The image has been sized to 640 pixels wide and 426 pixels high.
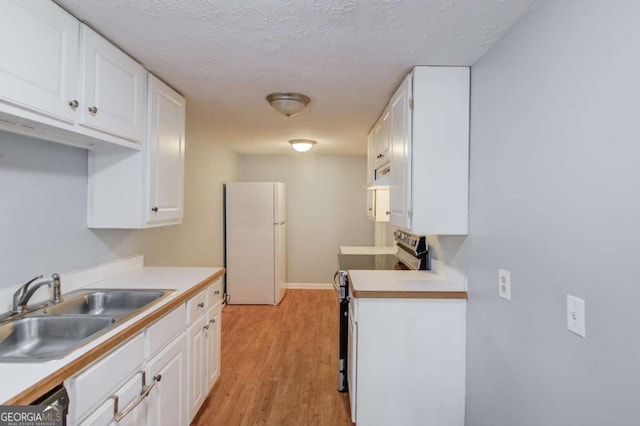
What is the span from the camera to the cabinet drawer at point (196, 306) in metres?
1.95

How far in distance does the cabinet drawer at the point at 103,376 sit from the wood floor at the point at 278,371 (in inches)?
41.0

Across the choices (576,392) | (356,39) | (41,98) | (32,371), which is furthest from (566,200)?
(41,98)

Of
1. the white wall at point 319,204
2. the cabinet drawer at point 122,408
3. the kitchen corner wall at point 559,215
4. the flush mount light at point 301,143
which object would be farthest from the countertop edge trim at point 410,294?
the white wall at point 319,204

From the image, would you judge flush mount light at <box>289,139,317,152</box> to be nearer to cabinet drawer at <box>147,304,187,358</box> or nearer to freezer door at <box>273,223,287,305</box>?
freezer door at <box>273,223,287,305</box>

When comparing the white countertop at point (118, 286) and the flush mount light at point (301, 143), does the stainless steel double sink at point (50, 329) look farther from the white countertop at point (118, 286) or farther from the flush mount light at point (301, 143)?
the flush mount light at point (301, 143)

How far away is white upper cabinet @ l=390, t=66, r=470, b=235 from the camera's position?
6.05ft

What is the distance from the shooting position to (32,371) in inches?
38.5

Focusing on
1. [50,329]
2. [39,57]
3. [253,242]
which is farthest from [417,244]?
[253,242]

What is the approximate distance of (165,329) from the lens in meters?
1.65

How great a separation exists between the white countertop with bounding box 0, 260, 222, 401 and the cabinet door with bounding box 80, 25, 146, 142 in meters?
0.85

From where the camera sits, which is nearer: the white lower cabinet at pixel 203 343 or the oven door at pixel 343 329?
the white lower cabinet at pixel 203 343

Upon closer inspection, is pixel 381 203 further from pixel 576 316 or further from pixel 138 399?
pixel 138 399

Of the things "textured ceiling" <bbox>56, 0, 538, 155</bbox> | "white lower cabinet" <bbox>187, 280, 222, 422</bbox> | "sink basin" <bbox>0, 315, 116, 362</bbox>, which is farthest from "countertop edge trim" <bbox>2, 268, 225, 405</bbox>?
"textured ceiling" <bbox>56, 0, 538, 155</bbox>

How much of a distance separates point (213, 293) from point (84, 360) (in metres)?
1.28
